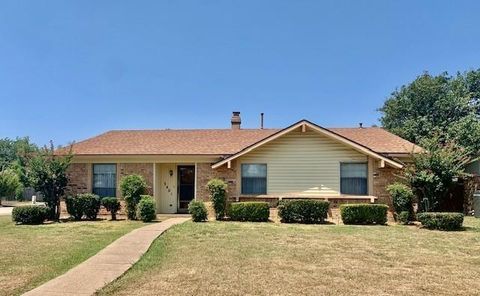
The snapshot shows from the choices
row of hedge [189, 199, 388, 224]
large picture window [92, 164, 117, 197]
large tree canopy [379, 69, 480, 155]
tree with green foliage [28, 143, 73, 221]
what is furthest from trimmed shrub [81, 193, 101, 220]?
large tree canopy [379, 69, 480, 155]

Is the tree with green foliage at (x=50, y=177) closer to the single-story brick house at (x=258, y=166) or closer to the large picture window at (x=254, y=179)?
the single-story brick house at (x=258, y=166)

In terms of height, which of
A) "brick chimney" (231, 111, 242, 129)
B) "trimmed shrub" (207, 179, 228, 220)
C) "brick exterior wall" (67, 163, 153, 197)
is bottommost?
"trimmed shrub" (207, 179, 228, 220)

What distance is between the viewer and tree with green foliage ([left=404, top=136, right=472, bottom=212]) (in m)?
15.2

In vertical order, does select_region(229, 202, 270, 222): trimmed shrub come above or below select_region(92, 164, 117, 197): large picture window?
below

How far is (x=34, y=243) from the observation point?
11.1 meters

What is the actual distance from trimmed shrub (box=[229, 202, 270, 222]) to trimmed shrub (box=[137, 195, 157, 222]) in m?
3.04

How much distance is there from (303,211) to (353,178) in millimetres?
3070

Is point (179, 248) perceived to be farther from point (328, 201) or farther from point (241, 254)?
point (328, 201)

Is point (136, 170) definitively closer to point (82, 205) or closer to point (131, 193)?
point (131, 193)

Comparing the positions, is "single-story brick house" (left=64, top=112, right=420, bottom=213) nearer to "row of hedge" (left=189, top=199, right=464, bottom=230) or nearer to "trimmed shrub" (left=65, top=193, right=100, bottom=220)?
"row of hedge" (left=189, top=199, right=464, bottom=230)

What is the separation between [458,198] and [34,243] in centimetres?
1815

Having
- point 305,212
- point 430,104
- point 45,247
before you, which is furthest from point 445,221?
point 430,104

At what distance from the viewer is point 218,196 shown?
16531mm

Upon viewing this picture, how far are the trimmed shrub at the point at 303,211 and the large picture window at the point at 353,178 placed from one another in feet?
6.34
